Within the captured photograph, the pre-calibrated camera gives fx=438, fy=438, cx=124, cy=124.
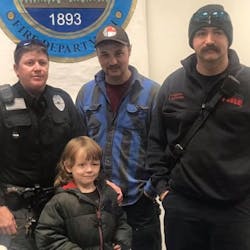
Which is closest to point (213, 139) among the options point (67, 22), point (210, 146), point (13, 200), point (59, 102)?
point (210, 146)

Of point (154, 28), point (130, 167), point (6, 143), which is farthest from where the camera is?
point (154, 28)

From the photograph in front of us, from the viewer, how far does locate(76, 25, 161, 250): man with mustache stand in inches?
81.0

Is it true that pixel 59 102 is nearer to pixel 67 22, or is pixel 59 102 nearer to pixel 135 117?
pixel 135 117

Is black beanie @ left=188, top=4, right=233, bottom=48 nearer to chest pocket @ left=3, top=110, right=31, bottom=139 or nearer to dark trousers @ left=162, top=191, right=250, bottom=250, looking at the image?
dark trousers @ left=162, top=191, right=250, bottom=250

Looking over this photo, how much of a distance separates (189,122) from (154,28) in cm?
104

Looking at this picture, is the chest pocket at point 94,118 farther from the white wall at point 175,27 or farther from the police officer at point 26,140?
the white wall at point 175,27

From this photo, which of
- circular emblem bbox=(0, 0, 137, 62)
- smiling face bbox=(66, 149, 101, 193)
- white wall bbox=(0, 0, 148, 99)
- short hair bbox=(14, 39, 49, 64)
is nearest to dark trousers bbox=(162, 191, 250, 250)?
smiling face bbox=(66, 149, 101, 193)

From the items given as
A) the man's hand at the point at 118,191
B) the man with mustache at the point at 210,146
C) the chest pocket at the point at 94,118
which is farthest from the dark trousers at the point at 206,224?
the chest pocket at the point at 94,118

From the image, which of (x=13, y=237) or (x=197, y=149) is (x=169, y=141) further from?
(x=13, y=237)

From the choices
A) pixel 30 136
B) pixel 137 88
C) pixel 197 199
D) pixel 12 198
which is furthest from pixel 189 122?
pixel 12 198

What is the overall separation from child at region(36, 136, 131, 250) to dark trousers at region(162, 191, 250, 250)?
0.70 feet

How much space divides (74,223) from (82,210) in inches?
2.3

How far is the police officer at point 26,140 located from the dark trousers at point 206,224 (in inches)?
21.8

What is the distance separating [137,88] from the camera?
2.11m
